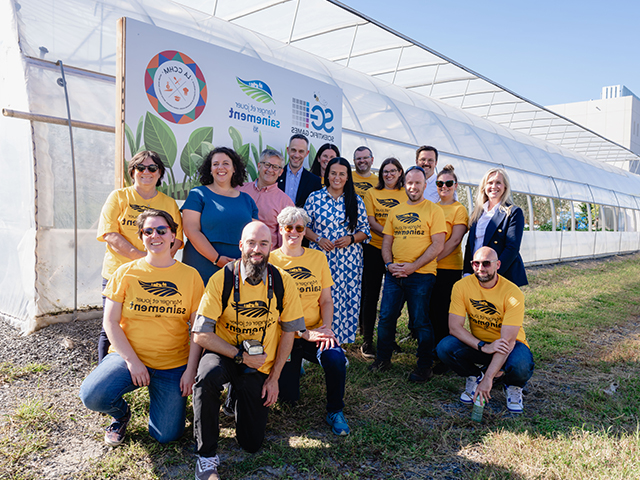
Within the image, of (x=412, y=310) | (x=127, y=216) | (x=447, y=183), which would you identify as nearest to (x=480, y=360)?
(x=412, y=310)

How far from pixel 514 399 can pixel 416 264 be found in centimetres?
144

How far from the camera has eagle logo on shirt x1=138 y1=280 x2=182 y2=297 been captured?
284cm

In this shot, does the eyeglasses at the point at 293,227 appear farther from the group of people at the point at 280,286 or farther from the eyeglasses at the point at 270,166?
the eyeglasses at the point at 270,166

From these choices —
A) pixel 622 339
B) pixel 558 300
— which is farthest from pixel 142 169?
pixel 558 300

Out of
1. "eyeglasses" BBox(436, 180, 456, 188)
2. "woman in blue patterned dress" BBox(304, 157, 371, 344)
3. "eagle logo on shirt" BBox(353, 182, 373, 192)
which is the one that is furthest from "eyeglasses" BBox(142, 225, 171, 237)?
"eyeglasses" BBox(436, 180, 456, 188)

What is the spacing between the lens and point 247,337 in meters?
2.88

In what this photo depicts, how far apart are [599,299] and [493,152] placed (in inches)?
235

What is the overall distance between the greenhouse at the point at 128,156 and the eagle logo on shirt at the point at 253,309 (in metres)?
2.04

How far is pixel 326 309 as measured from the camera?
3.45 meters

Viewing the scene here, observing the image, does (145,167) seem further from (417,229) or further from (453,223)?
(453,223)

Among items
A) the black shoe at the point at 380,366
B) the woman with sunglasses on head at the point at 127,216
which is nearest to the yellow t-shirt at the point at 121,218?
the woman with sunglasses on head at the point at 127,216

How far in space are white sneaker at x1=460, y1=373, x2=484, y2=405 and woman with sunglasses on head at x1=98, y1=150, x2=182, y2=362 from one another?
2772 millimetres

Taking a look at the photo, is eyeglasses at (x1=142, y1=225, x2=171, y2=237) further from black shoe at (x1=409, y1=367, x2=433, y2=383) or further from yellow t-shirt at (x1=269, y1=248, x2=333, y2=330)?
black shoe at (x1=409, y1=367, x2=433, y2=383)

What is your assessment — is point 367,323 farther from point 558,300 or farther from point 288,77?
point 558,300
